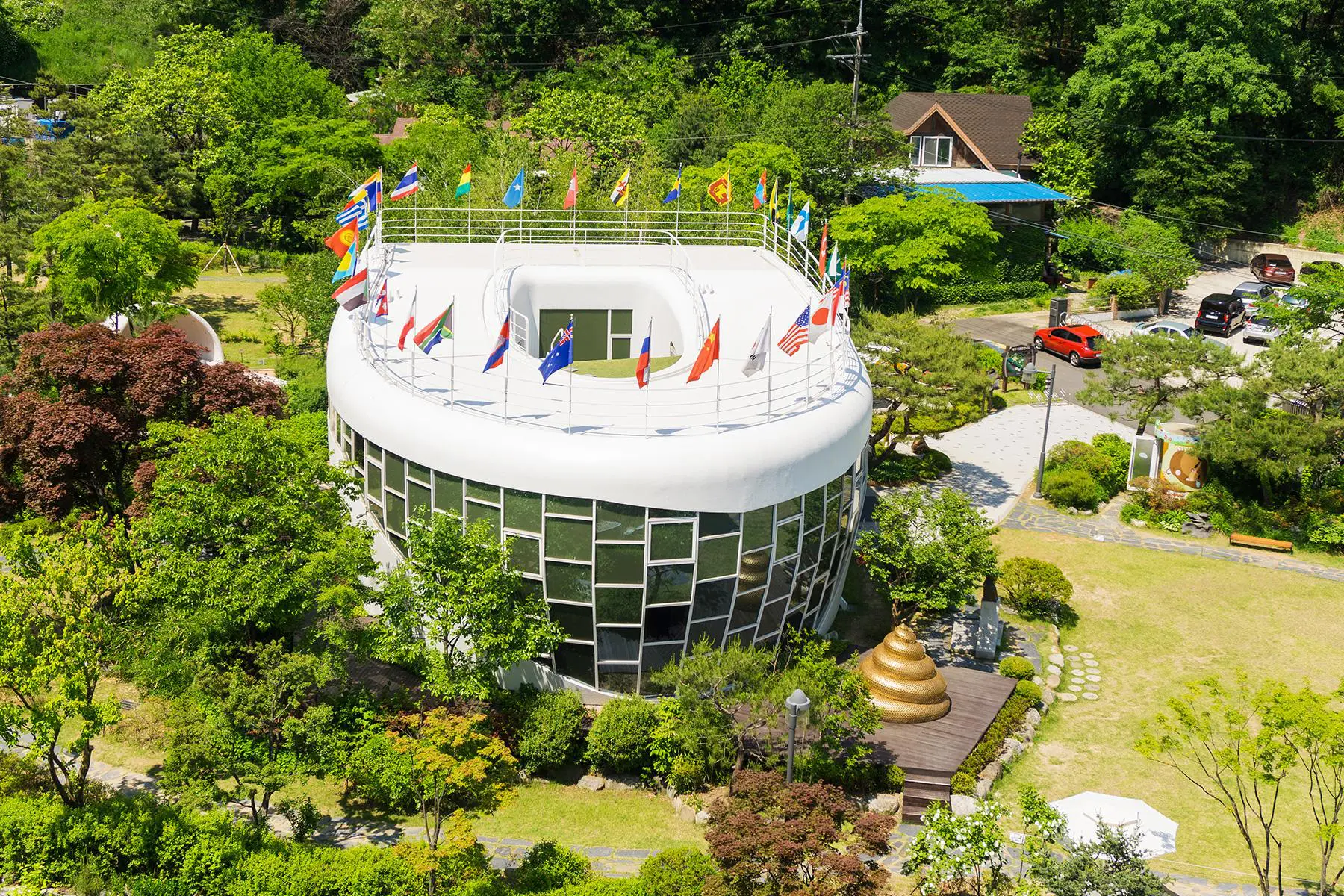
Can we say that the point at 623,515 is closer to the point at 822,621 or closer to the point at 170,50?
the point at 822,621

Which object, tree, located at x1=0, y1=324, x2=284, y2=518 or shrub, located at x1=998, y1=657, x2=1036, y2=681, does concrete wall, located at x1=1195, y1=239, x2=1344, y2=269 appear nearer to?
shrub, located at x1=998, y1=657, x2=1036, y2=681

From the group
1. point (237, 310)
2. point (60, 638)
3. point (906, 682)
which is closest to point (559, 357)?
point (906, 682)

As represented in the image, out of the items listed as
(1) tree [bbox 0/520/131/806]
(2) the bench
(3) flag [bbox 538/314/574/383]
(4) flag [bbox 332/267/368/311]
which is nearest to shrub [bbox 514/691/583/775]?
(3) flag [bbox 538/314/574/383]

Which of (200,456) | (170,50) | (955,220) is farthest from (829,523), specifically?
(170,50)

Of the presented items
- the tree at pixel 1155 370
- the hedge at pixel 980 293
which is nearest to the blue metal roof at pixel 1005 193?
the hedge at pixel 980 293

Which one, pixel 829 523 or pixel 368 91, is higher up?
pixel 368 91
